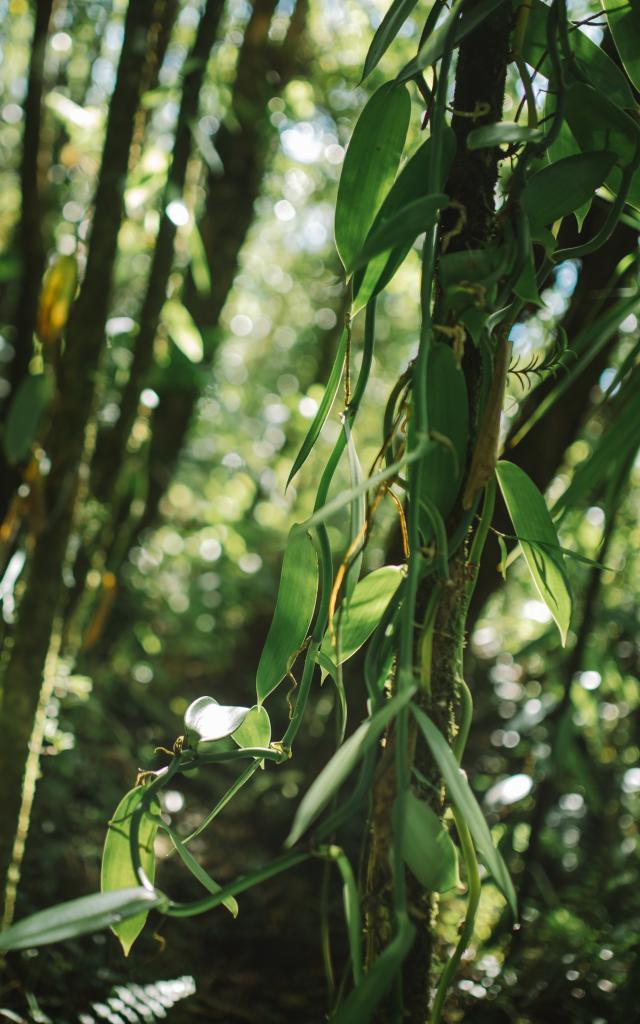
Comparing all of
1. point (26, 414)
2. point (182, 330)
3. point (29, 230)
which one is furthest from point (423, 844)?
point (29, 230)

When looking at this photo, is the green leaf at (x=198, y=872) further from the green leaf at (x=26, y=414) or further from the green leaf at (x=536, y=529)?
the green leaf at (x=26, y=414)

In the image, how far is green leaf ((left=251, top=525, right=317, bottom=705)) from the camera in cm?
33

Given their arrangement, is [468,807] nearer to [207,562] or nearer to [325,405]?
[325,405]

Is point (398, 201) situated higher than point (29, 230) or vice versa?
point (29, 230)

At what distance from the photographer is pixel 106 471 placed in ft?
3.96

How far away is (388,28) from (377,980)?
0.34 m

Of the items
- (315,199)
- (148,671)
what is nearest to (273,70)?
(315,199)

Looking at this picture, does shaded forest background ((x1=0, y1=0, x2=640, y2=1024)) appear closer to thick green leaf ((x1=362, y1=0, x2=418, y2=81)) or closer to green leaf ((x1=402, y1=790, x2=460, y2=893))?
thick green leaf ((x1=362, y1=0, x2=418, y2=81))

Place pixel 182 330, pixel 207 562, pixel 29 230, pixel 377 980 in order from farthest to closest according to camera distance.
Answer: pixel 207 562 < pixel 29 230 < pixel 182 330 < pixel 377 980

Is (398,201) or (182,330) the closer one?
(398,201)

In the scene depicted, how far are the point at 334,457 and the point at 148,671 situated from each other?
55.5 inches

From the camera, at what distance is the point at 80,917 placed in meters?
0.23

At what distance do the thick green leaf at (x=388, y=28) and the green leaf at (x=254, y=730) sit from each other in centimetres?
28

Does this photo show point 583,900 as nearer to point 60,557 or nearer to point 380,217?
point 60,557
